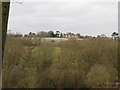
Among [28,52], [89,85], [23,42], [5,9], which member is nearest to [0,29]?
[5,9]

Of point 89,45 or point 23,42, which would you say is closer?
point 23,42

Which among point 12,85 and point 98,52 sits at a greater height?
point 98,52

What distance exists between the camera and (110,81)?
845 centimetres

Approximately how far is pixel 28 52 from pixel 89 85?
2659 mm

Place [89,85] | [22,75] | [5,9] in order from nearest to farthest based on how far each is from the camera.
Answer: [5,9] → [22,75] → [89,85]

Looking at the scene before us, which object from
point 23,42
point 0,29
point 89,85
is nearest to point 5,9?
point 0,29

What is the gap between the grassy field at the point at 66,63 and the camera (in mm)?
8000

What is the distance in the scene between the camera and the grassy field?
800cm

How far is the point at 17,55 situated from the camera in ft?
26.6

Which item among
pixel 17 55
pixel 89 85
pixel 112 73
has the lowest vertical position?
pixel 89 85

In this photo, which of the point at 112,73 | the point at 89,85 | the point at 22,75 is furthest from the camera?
the point at 89,85

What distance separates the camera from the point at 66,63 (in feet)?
28.3

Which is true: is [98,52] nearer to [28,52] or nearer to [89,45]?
[89,45]

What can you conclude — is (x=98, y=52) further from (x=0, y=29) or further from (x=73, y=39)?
(x=0, y=29)
